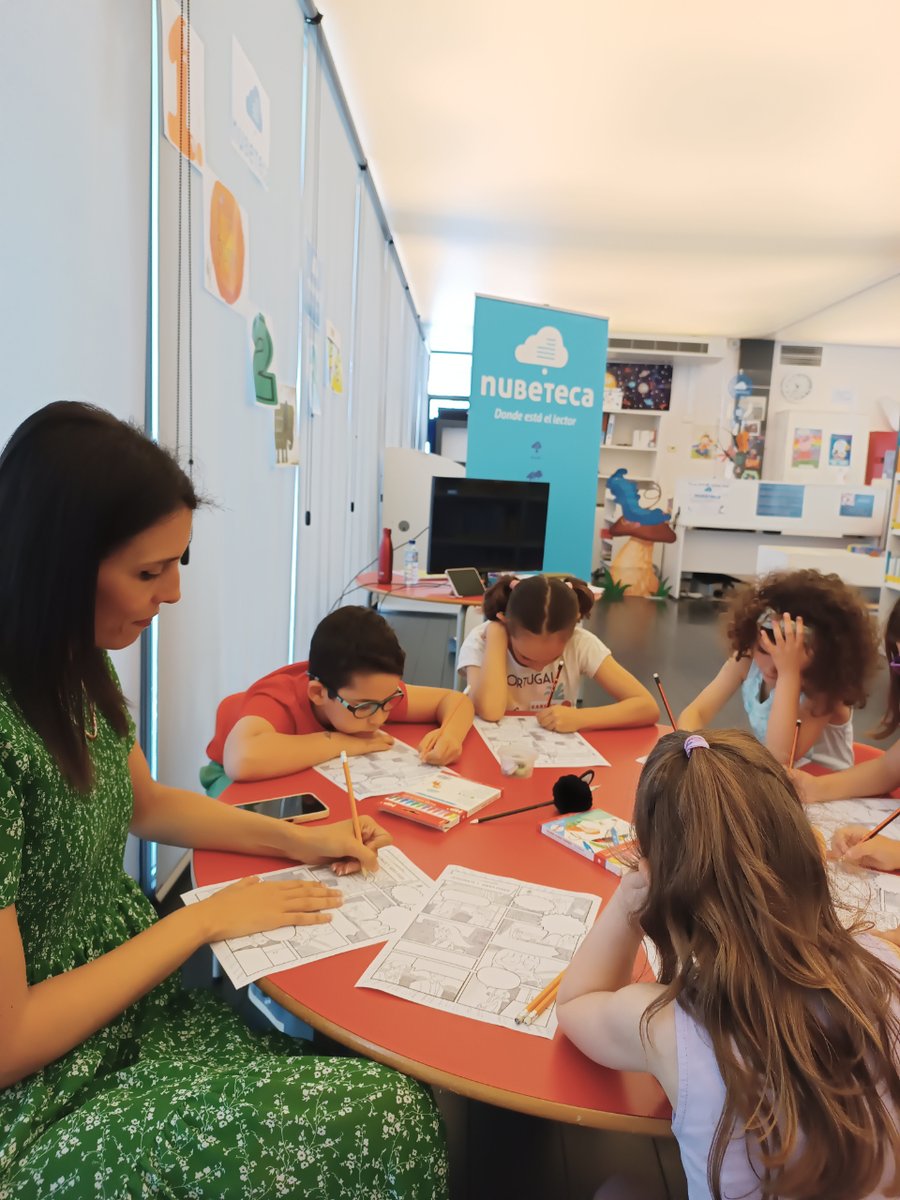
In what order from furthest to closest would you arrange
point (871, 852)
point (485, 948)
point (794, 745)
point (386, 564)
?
point (386, 564) → point (794, 745) → point (871, 852) → point (485, 948)

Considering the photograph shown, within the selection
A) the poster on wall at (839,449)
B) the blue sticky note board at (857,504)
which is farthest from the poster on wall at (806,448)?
the blue sticky note board at (857,504)

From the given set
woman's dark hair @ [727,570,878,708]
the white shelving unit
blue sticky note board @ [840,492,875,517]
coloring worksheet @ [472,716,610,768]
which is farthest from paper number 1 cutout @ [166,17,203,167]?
blue sticky note board @ [840,492,875,517]

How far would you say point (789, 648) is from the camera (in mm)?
1893

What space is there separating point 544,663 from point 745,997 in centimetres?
157

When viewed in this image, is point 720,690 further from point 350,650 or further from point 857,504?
point 857,504

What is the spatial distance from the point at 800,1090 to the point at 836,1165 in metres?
0.07

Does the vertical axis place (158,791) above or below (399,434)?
below

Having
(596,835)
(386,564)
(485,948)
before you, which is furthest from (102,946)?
(386,564)

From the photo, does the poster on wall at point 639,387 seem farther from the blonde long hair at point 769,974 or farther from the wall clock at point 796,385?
the blonde long hair at point 769,974

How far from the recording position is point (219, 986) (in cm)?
176

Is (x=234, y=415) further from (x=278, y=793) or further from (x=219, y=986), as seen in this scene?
(x=219, y=986)

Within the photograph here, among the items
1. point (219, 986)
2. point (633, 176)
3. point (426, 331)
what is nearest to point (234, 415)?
point (219, 986)

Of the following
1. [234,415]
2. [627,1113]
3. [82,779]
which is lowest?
[627,1113]

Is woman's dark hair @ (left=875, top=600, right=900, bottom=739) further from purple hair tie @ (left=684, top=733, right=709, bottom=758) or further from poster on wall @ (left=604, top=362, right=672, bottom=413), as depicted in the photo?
poster on wall @ (left=604, top=362, right=672, bottom=413)
